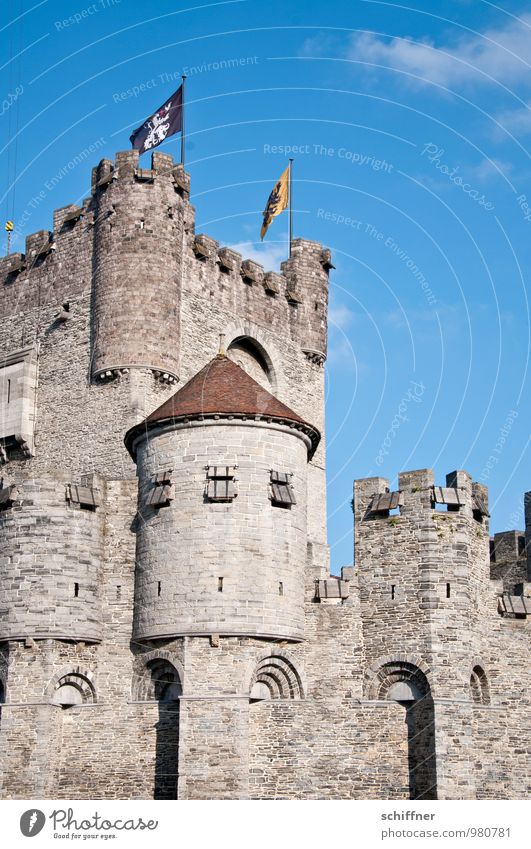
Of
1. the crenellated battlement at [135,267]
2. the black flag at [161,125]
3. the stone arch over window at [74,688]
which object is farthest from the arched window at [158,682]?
the black flag at [161,125]

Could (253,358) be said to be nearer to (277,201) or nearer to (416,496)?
(277,201)

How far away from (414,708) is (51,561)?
37.1 feet

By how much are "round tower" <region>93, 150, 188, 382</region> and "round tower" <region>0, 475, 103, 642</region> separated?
27.5ft

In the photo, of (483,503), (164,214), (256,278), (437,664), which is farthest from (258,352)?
(437,664)

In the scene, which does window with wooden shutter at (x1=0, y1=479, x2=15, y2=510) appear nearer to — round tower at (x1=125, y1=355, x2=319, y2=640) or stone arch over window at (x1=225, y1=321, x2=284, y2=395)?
round tower at (x1=125, y1=355, x2=319, y2=640)

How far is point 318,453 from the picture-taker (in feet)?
181

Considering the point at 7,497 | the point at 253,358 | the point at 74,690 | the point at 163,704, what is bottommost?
the point at 163,704

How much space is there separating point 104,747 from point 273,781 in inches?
201

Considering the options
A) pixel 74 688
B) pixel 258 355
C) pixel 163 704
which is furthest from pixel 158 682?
pixel 258 355

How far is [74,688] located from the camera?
39750 millimetres

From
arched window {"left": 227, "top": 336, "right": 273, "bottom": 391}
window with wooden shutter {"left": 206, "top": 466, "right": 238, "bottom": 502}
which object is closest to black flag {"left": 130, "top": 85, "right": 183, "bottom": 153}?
arched window {"left": 227, "top": 336, "right": 273, "bottom": 391}

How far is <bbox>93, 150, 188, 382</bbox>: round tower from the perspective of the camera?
4825cm

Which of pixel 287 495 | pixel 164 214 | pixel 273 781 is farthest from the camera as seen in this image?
pixel 164 214

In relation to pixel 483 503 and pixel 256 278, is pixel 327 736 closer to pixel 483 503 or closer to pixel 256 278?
pixel 483 503
